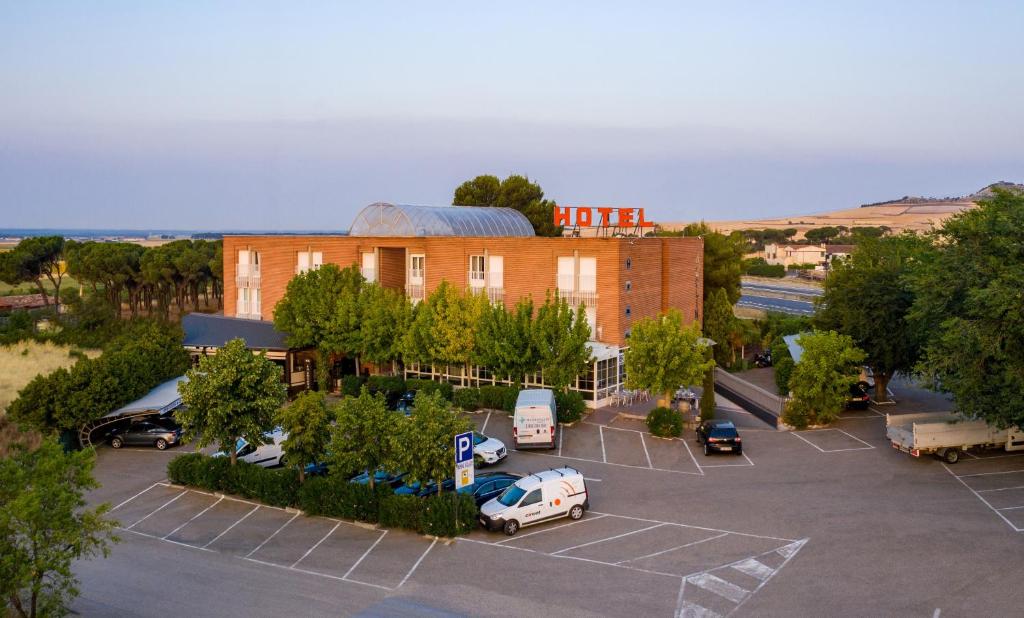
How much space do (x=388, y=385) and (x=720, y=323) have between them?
27717 millimetres

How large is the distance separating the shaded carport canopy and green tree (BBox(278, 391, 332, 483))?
66.2 feet

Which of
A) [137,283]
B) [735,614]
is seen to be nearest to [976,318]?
[735,614]

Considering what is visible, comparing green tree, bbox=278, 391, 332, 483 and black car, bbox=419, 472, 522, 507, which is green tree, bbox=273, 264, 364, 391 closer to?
green tree, bbox=278, 391, 332, 483

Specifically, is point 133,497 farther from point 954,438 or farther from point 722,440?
point 954,438

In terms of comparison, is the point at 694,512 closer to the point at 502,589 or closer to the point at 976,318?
the point at 502,589

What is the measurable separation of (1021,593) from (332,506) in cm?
1863

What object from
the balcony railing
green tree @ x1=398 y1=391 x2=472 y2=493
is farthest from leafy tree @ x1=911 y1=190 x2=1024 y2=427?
the balcony railing

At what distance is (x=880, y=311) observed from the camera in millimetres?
39219

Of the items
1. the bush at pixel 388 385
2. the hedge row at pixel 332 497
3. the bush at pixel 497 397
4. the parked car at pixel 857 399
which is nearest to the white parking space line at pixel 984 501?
the parked car at pixel 857 399

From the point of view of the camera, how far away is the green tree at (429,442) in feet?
78.4

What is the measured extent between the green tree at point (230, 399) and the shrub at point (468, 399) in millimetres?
13723

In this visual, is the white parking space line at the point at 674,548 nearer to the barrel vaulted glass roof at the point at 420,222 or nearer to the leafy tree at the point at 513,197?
the barrel vaulted glass roof at the point at 420,222

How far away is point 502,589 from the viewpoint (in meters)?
20.0

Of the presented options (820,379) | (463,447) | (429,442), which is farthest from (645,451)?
(429,442)
